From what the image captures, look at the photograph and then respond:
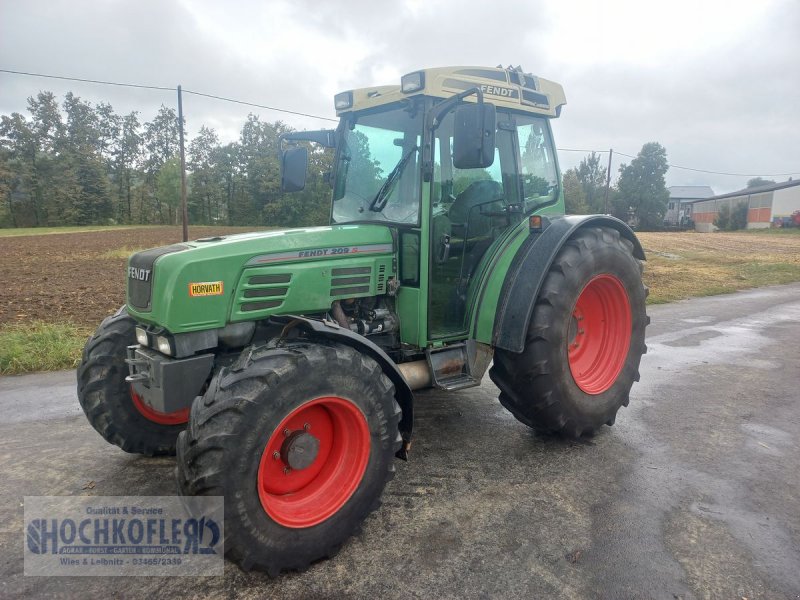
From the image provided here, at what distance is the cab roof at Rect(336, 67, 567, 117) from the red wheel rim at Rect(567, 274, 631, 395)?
138 centimetres

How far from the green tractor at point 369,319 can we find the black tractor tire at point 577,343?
0.01 m

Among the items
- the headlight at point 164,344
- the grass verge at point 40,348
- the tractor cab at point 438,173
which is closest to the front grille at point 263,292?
the headlight at point 164,344

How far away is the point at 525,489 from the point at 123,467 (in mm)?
2486

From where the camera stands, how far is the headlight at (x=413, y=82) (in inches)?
126

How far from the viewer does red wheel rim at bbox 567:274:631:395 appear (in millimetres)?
4078

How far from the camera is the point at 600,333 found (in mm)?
4277

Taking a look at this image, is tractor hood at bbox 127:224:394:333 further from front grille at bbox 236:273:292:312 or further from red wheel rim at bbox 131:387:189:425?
red wheel rim at bbox 131:387:189:425

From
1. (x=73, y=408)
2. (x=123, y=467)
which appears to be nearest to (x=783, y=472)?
(x=123, y=467)

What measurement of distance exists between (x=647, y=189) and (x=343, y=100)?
5305 centimetres

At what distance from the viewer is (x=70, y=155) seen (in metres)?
50.4

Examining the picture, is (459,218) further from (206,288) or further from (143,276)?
(143,276)

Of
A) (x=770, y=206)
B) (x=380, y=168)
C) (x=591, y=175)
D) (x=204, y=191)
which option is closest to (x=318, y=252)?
(x=380, y=168)

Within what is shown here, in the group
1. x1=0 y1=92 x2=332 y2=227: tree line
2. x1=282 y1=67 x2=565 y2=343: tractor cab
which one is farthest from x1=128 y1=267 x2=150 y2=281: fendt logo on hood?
x1=0 y1=92 x2=332 y2=227: tree line

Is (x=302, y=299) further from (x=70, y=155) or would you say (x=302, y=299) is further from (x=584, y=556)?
(x=70, y=155)
